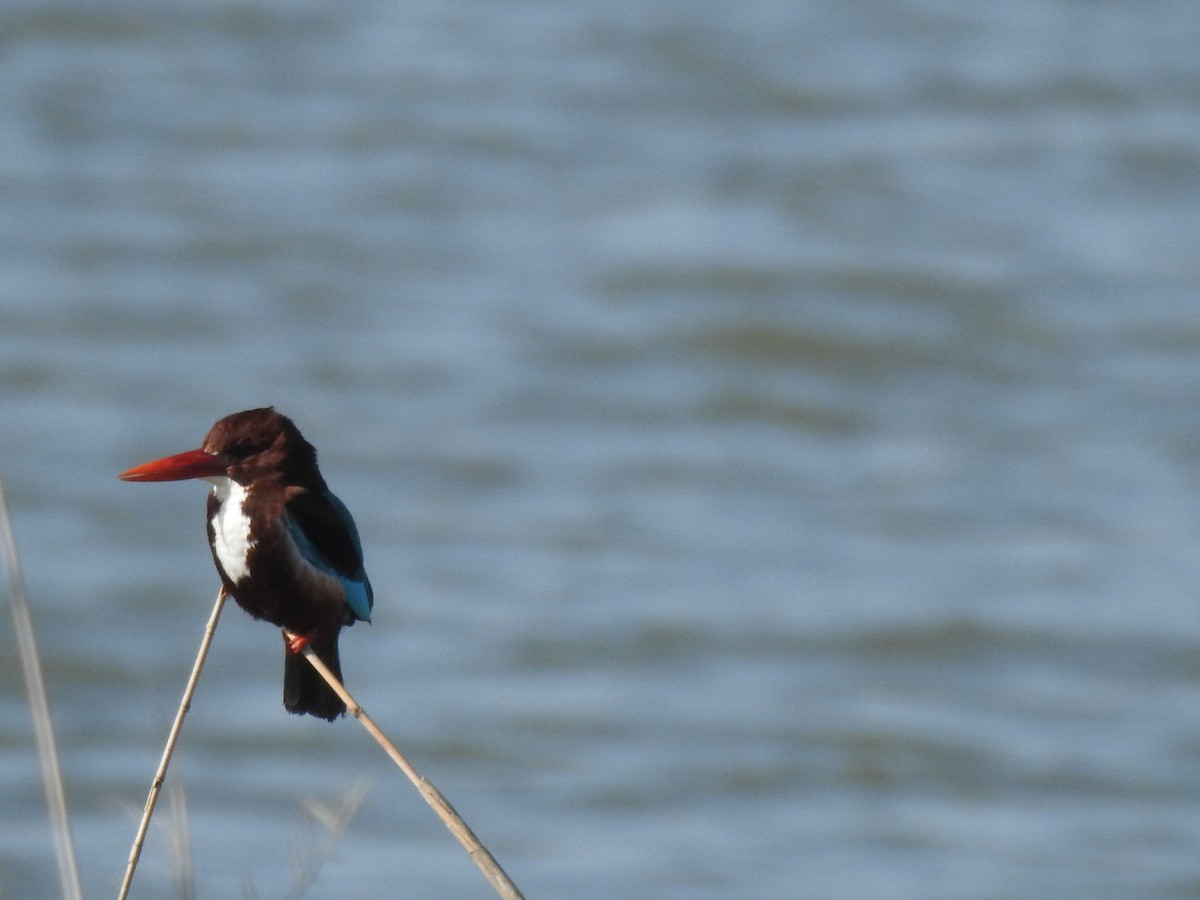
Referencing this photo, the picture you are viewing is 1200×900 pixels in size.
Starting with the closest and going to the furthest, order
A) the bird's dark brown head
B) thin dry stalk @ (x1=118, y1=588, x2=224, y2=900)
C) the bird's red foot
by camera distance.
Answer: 1. thin dry stalk @ (x1=118, y1=588, x2=224, y2=900)
2. the bird's dark brown head
3. the bird's red foot

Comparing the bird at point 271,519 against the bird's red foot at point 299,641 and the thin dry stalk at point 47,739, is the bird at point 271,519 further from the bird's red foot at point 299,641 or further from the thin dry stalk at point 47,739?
the thin dry stalk at point 47,739

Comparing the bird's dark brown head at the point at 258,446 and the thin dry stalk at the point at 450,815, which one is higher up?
the bird's dark brown head at the point at 258,446

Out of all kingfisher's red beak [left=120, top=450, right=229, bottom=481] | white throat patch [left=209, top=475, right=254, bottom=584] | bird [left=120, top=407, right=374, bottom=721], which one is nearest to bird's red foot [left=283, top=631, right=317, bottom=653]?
bird [left=120, top=407, right=374, bottom=721]

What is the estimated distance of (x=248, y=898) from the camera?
2289 mm

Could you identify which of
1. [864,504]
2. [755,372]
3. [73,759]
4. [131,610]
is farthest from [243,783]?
[755,372]

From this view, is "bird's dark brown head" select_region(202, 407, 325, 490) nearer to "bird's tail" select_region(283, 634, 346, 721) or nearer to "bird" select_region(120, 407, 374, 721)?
"bird" select_region(120, 407, 374, 721)

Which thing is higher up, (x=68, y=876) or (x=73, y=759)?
(x=73, y=759)

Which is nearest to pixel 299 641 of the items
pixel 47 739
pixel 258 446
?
pixel 258 446

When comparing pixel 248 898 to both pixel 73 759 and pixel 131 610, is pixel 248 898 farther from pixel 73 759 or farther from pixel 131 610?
pixel 131 610

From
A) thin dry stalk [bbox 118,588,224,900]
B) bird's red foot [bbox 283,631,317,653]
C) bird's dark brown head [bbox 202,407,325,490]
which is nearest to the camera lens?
thin dry stalk [bbox 118,588,224,900]

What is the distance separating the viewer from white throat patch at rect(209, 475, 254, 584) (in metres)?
2.33

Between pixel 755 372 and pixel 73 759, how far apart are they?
5.08 metres

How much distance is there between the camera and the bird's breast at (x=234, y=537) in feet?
7.65

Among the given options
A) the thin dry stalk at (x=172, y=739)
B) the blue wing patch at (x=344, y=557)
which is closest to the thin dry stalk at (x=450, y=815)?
the thin dry stalk at (x=172, y=739)
